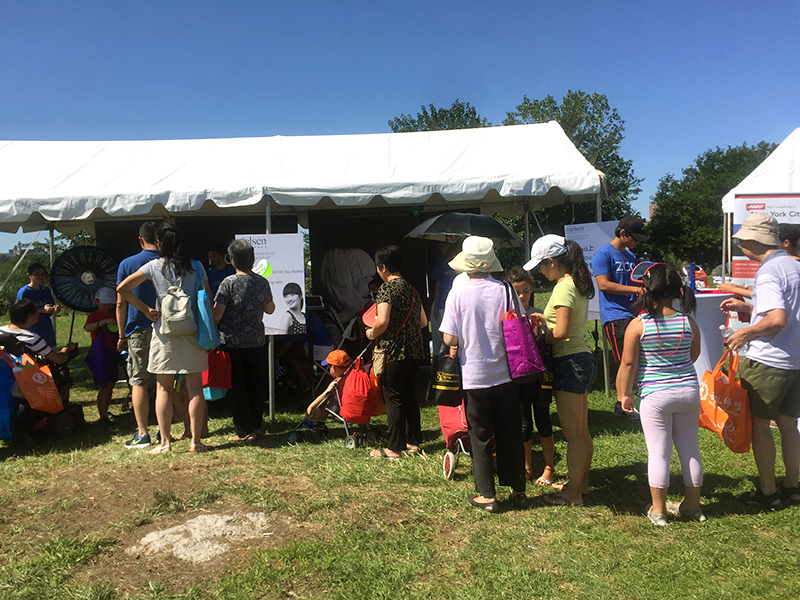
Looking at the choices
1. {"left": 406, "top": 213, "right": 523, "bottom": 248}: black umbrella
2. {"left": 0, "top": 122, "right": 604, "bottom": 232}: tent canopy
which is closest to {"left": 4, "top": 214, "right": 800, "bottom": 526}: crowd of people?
{"left": 0, "top": 122, "right": 604, "bottom": 232}: tent canopy

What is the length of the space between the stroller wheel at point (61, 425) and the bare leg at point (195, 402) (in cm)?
156

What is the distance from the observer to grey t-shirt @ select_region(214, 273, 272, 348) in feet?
16.1

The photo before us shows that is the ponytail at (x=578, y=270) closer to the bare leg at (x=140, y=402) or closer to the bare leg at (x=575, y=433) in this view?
the bare leg at (x=575, y=433)

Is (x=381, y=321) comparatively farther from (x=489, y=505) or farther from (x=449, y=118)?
(x=449, y=118)

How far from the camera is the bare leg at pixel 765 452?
352 cm

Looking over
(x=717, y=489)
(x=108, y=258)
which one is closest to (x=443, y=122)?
(x=108, y=258)

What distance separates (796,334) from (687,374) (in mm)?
791

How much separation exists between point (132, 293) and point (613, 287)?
407 centimetres

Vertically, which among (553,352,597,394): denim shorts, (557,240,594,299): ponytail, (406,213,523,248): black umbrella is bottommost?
(553,352,597,394): denim shorts

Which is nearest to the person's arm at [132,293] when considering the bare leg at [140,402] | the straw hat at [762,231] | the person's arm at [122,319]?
the person's arm at [122,319]

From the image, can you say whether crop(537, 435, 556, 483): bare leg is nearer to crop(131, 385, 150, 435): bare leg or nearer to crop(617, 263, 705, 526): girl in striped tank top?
crop(617, 263, 705, 526): girl in striped tank top

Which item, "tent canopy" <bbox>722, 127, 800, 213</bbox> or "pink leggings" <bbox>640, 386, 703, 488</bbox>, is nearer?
"pink leggings" <bbox>640, 386, 703, 488</bbox>

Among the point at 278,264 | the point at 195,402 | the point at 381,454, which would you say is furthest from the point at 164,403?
the point at 381,454

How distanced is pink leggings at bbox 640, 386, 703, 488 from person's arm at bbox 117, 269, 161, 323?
3.60 m
